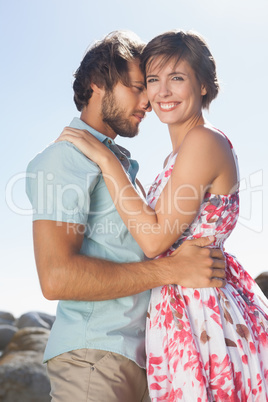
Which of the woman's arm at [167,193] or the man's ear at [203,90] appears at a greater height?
the man's ear at [203,90]

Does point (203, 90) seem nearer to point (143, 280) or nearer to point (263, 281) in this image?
point (143, 280)

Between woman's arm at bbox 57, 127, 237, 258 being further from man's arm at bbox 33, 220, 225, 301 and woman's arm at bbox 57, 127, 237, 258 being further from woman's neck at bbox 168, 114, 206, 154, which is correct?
woman's neck at bbox 168, 114, 206, 154

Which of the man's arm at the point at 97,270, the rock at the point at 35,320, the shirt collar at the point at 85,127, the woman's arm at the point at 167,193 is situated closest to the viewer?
the man's arm at the point at 97,270

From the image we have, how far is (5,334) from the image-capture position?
33.8 feet

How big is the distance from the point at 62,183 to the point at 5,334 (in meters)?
8.74

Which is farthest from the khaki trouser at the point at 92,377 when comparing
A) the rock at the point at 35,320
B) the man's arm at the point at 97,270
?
the rock at the point at 35,320

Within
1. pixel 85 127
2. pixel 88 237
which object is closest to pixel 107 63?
pixel 85 127

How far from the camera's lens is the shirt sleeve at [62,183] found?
7.68 ft

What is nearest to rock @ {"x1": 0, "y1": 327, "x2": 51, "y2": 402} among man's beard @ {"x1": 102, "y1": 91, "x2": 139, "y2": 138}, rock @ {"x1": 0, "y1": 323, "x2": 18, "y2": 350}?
man's beard @ {"x1": 102, "y1": 91, "x2": 139, "y2": 138}

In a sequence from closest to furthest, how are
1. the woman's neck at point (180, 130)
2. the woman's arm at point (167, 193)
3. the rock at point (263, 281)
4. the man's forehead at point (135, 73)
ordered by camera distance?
the woman's arm at point (167, 193), the woman's neck at point (180, 130), the man's forehead at point (135, 73), the rock at point (263, 281)

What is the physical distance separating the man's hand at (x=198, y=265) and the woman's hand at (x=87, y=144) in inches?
23.9

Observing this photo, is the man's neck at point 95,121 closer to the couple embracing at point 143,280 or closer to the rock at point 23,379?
the couple embracing at point 143,280

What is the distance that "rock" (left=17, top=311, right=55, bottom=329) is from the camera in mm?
10078

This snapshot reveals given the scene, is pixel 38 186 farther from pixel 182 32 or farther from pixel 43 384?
pixel 43 384
